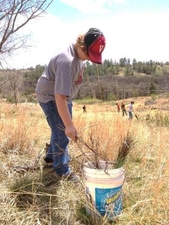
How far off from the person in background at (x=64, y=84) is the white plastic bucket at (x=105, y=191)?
344 mm

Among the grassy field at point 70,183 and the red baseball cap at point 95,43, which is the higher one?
the red baseball cap at point 95,43

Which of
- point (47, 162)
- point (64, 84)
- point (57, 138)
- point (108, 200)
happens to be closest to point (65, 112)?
point (64, 84)

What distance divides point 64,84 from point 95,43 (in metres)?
0.36

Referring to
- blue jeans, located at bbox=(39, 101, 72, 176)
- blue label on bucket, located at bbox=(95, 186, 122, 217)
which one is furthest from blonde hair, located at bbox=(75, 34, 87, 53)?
blue label on bucket, located at bbox=(95, 186, 122, 217)

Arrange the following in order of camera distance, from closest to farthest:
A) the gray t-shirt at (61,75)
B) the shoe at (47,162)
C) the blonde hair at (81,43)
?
the gray t-shirt at (61,75)
the blonde hair at (81,43)
the shoe at (47,162)

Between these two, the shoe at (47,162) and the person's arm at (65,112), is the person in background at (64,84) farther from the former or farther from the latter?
the shoe at (47,162)

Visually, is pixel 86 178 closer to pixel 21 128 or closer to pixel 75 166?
pixel 75 166

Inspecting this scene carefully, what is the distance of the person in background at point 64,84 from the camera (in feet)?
6.64

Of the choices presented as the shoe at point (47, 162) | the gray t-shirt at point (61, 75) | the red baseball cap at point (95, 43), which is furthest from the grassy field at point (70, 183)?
the red baseball cap at point (95, 43)

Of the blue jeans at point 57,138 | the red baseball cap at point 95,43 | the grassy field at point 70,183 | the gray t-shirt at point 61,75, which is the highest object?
the red baseball cap at point 95,43

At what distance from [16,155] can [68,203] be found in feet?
3.63

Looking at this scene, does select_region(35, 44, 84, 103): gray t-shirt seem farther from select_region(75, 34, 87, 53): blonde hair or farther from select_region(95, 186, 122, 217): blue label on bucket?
select_region(95, 186, 122, 217): blue label on bucket

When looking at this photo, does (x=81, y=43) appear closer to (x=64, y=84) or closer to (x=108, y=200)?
(x=64, y=84)

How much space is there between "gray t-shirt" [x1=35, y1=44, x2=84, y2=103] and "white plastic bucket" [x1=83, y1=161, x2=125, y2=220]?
572 millimetres
